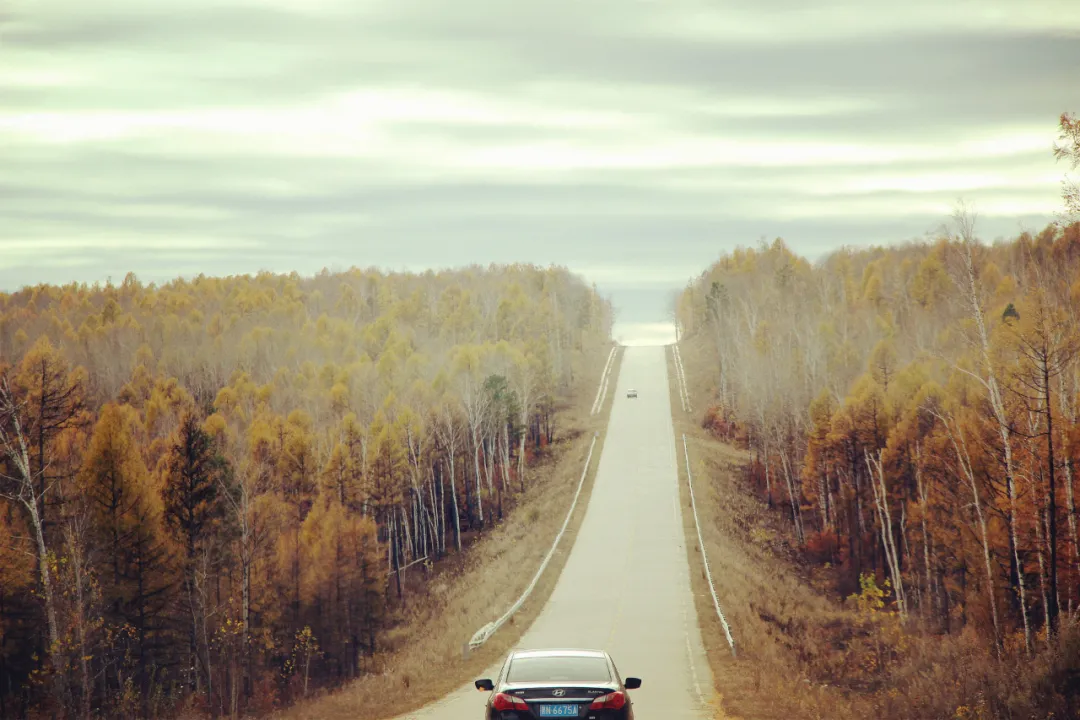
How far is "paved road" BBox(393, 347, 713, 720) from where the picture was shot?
23.0 m

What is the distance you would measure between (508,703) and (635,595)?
3166 centimetres

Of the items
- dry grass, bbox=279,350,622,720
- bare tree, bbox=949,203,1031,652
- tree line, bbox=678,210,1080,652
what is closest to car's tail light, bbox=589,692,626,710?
dry grass, bbox=279,350,622,720

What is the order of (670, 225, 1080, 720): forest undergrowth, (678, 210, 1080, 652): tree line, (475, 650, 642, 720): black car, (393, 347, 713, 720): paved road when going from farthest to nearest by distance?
(678, 210, 1080, 652): tree line, (670, 225, 1080, 720): forest undergrowth, (393, 347, 713, 720): paved road, (475, 650, 642, 720): black car

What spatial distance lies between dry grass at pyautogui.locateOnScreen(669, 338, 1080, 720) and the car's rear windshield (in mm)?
6017

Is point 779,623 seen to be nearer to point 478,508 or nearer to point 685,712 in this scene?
point 685,712

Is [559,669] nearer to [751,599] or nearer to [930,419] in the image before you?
[751,599]

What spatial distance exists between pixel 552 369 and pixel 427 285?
61.6m

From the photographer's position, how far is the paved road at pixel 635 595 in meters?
23.0

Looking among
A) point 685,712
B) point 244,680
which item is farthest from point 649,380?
point 685,712

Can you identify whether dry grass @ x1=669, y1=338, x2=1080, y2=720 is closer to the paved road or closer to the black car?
the paved road

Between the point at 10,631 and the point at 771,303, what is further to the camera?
the point at 771,303

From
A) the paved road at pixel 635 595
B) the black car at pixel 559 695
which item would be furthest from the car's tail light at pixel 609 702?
the paved road at pixel 635 595

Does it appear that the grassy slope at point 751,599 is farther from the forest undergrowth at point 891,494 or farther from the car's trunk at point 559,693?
the car's trunk at point 559,693

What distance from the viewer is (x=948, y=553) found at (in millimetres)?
52156
